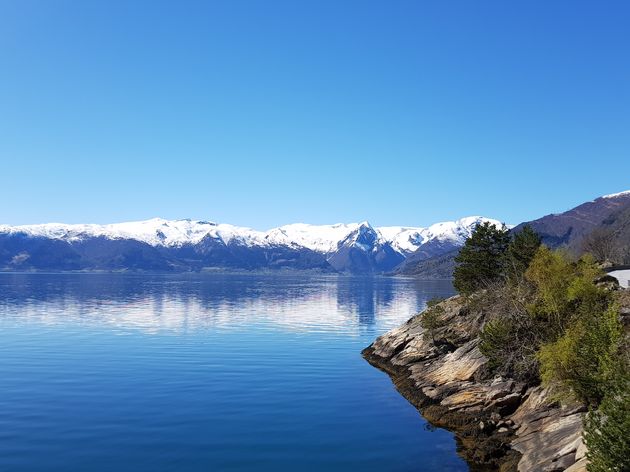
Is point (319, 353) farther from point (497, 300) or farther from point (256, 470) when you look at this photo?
point (256, 470)

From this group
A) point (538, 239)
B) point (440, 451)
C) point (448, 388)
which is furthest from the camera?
point (538, 239)

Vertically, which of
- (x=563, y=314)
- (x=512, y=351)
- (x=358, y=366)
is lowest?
(x=358, y=366)

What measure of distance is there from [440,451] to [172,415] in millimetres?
20020

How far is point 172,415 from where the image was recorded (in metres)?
39.0

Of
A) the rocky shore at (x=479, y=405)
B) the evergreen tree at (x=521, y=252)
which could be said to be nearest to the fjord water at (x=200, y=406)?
the rocky shore at (x=479, y=405)

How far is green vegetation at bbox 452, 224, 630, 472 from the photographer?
70.3ft

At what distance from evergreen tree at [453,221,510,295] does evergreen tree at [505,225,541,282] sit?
240 cm

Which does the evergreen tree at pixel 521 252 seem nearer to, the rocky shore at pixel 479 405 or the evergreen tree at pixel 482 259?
the evergreen tree at pixel 482 259

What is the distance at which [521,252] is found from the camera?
6550 cm

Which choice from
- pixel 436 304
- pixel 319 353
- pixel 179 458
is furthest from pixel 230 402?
pixel 436 304

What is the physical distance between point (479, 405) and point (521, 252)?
30.4 metres

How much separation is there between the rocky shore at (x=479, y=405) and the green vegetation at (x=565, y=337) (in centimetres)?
154

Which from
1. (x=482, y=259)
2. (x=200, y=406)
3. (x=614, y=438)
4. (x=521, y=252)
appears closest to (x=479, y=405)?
(x=614, y=438)

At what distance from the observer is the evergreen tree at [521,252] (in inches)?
2482
